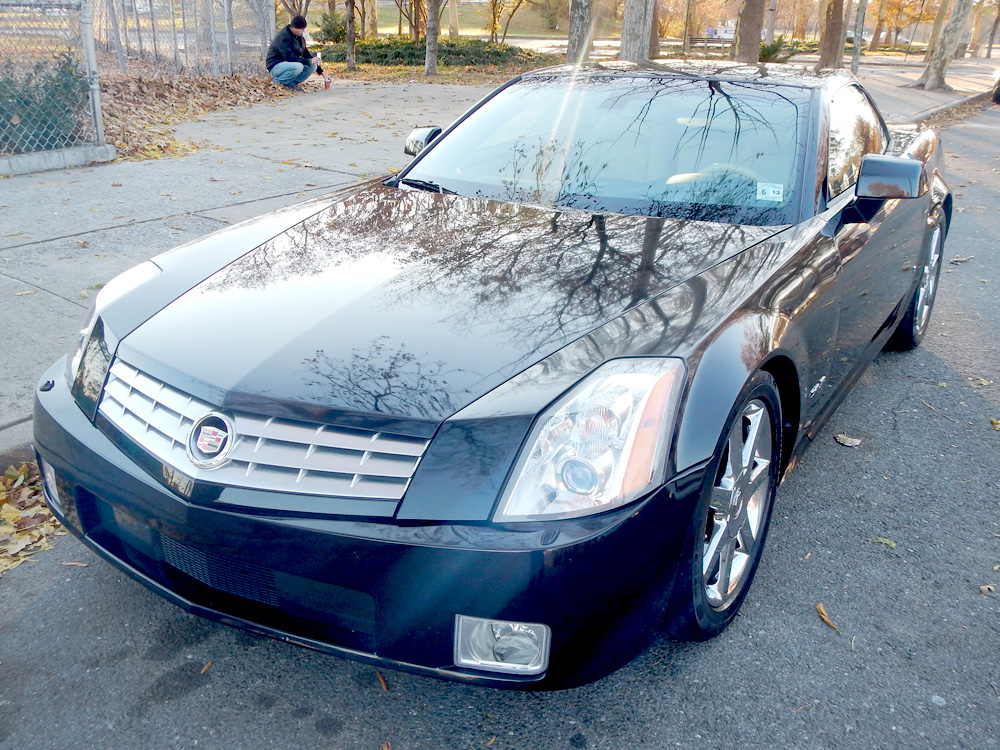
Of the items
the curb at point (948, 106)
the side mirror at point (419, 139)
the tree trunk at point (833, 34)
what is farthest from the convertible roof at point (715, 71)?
the tree trunk at point (833, 34)

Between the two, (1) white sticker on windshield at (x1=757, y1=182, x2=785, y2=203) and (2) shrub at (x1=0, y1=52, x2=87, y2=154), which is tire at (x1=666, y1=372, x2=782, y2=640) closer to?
(1) white sticker on windshield at (x1=757, y1=182, x2=785, y2=203)

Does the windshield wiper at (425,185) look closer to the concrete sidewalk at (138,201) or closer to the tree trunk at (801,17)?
the concrete sidewalk at (138,201)

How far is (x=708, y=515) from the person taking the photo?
2.26m

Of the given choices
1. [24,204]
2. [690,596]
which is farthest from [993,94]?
[690,596]

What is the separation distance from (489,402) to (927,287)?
3.73m

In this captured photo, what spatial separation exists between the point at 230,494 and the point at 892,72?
3317cm

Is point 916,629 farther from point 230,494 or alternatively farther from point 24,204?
point 24,204

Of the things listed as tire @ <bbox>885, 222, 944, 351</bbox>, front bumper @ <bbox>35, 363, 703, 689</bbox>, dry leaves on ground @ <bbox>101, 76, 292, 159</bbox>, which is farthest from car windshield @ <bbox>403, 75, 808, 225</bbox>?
dry leaves on ground @ <bbox>101, 76, 292, 159</bbox>

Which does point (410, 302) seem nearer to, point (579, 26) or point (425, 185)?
point (425, 185)

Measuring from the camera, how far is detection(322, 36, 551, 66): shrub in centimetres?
2634

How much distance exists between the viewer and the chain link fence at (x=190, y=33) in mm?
15211

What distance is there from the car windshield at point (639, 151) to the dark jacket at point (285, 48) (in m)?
13.3

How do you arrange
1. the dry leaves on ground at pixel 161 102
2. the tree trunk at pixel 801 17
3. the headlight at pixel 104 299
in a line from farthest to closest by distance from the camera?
the tree trunk at pixel 801 17
the dry leaves on ground at pixel 161 102
the headlight at pixel 104 299

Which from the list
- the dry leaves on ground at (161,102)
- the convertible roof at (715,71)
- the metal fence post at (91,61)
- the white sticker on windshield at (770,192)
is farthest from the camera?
the dry leaves on ground at (161,102)
